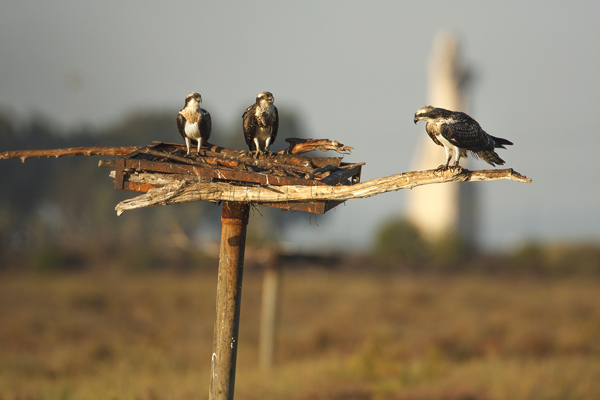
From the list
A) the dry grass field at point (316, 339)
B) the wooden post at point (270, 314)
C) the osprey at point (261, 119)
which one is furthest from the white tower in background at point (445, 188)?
the osprey at point (261, 119)

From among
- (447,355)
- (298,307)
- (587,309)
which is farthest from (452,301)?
(447,355)

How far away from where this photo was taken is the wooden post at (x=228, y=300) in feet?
16.3

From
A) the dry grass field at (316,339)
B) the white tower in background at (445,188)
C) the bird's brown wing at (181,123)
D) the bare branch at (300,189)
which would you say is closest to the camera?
the bare branch at (300,189)

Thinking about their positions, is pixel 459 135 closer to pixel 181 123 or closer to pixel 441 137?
pixel 441 137

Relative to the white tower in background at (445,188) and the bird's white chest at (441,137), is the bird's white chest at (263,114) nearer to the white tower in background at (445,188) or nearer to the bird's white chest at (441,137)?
the bird's white chest at (441,137)

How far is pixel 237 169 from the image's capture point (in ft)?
15.5

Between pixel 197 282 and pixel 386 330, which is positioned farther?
pixel 197 282

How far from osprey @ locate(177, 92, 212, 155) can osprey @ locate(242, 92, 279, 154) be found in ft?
1.48

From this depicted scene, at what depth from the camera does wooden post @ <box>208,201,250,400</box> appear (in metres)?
4.96

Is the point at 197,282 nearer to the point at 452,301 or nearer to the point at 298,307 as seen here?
the point at 298,307

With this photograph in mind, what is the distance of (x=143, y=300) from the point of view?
2656cm

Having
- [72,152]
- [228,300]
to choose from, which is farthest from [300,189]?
[72,152]

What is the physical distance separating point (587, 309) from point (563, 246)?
1790 cm

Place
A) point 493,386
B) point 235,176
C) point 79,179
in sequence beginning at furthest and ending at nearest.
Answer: point 79,179 → point 493,386 → point 235,176
